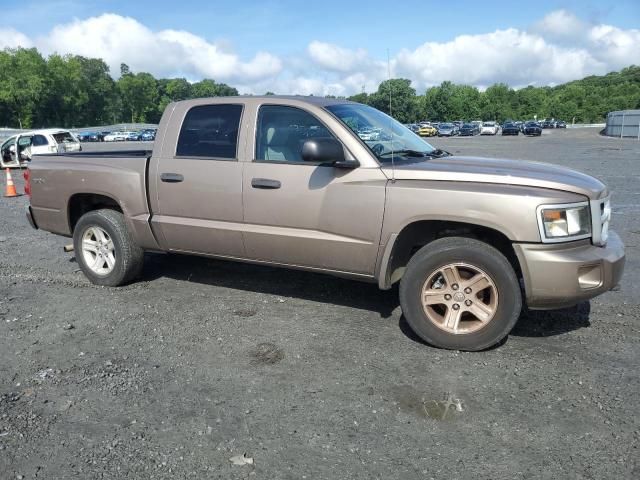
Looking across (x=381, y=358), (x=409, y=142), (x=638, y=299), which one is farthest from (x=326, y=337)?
(x=638, y=299)

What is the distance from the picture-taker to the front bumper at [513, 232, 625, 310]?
12.4ft

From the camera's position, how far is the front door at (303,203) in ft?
14.2

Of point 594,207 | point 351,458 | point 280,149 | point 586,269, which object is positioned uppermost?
point 280,149

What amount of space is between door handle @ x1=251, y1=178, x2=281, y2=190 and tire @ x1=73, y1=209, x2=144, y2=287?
1.65 meters

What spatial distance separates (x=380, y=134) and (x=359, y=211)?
86 cm

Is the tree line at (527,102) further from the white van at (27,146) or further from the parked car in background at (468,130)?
the white van at (27,146)

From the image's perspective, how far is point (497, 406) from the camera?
337 cm

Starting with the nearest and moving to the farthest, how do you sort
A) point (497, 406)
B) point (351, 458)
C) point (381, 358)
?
point (351, 458), point (497, 406), point (381, 358)

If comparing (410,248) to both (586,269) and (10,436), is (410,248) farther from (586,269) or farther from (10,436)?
(10,436)

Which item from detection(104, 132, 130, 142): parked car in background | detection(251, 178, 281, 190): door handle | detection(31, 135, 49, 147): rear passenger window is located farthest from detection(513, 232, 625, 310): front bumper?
detection(104, 132, 130, 142): parked car in background

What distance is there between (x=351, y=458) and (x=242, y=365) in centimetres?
133

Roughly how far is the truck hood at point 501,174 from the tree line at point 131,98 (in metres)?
79.7

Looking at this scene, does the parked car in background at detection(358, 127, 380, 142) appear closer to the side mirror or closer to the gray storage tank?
the side mirror

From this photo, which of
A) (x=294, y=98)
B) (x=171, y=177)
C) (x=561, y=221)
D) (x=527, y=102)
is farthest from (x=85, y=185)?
(x=527, y=102)
